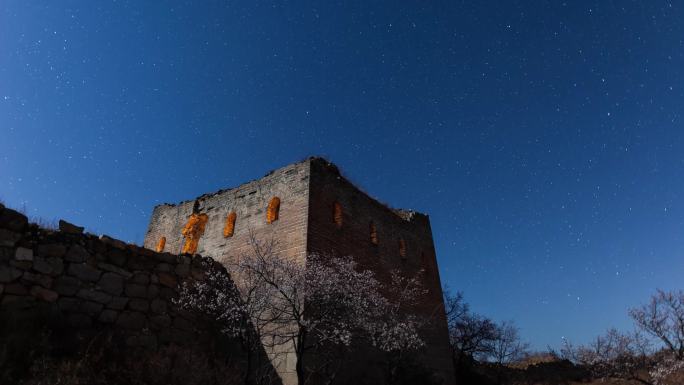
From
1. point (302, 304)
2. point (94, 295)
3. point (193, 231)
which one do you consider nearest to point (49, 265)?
point (94, 295)

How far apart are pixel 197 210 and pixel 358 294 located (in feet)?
25.7

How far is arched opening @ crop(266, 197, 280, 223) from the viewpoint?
1257 cm

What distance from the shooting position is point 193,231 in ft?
47.9

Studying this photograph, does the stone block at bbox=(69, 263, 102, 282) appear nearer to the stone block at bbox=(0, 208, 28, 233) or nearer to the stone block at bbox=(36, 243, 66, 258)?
the stone block at bbox=(36, 243, 66, 258)

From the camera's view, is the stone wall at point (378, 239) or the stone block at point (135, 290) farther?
the stone wall at point (378, 239)

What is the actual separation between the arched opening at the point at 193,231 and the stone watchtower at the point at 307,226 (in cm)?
4

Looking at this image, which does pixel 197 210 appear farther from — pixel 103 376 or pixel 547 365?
pixel 547 365

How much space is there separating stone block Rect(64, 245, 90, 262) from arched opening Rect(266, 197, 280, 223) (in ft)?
17.3

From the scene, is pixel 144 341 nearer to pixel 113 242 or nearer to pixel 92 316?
pixel 92 316

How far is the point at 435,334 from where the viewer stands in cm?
1491

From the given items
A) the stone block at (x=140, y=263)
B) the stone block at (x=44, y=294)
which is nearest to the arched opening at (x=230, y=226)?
the stone block at (x=140, y=263)

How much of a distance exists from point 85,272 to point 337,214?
287 inches

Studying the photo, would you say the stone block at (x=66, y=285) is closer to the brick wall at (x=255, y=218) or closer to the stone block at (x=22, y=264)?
the stone block at (x=22, y=264)

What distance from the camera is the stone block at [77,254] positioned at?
8.20 meters
